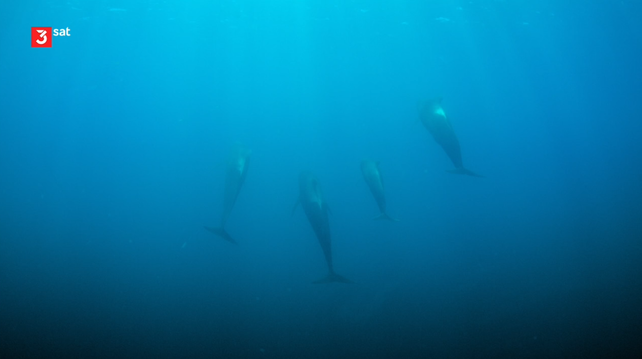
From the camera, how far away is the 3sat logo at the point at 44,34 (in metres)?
21.8

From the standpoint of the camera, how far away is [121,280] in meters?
13.0

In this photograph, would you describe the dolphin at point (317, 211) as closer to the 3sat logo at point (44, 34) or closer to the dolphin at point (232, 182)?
the dolphin at point (232, 182)

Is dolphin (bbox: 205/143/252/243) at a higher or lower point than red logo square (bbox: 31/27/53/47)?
lower

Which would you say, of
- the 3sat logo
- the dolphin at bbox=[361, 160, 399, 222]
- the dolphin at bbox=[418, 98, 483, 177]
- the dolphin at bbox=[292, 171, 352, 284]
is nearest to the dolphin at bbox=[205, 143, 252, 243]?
the dolphin at bbox=[292, 171, 352, 284]

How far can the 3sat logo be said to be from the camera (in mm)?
21797

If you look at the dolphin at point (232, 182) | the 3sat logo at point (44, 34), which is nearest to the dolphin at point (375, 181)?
the dolphin at point (232, 182)

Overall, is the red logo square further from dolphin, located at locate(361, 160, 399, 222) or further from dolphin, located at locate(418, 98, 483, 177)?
dolphin, located at locate(418, 98, 483, 177)

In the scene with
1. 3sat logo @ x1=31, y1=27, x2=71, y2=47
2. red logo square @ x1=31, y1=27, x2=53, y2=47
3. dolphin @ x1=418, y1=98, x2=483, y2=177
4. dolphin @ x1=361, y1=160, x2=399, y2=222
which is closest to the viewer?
dolphin @ x1=418, y1=98, x2=483, y2=177

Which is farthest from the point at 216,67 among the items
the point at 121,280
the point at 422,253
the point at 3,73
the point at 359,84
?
the point at 422,253

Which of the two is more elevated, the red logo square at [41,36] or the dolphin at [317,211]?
the red logo square at [41,36]

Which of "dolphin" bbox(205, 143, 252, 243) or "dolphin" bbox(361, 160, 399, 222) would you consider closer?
"dolphin" bbox(205, 143, 252, 243)

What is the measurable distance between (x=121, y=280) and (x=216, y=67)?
2053 centimetres

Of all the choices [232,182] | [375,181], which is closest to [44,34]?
[232,182]

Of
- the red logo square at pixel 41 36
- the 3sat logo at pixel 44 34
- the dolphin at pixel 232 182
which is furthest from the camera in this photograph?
the red logo square at pixel 41 36
